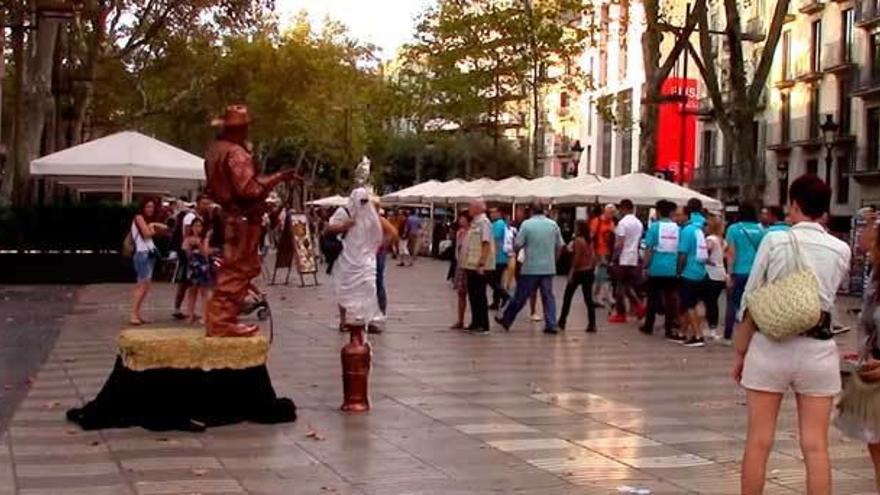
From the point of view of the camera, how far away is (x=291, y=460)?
7.61m

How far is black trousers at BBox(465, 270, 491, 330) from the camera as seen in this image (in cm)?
1567

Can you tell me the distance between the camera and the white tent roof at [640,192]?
28188 mm

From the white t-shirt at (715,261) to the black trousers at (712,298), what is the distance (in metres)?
0.07

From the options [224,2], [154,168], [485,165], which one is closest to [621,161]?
[485,165]

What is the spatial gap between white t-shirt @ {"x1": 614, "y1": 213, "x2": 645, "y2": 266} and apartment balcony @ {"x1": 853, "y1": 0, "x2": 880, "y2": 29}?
3213 centimetres

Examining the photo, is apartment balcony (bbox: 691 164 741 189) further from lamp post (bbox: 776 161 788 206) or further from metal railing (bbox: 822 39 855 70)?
metal railing (bbox: 822 39 855 70)

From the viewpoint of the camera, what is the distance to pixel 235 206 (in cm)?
888

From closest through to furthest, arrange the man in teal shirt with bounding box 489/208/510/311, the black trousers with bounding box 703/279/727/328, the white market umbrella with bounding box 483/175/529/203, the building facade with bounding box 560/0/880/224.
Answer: the black trousers with bounding box 703/279/727/328
the man in teal shirt with bounding box 489/208/510/311
the white market umbrella with bounding box 483/175/529/203
the building facade with bounding box 560/0/880/224

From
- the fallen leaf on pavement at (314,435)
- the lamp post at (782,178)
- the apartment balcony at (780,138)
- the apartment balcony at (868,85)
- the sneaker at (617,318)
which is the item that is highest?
the apartment balcony at (868,85)

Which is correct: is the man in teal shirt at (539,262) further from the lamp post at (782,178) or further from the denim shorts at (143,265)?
the lamp post at (782,178)

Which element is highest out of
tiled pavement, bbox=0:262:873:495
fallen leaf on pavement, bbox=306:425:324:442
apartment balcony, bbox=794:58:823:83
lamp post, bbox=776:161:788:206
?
apartment balcony, bbox=794:58:823:83

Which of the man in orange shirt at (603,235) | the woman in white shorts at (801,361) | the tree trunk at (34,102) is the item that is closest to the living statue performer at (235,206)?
the woman in white shorts at (801,361)

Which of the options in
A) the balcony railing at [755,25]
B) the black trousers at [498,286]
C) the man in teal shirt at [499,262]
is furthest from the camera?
the balcony railing at [755,25]

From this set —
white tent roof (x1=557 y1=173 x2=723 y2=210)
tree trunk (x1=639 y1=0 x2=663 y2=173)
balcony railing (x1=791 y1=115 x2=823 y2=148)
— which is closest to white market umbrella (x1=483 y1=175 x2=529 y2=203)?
tree trunk (x1=639 y1=0 x2=663 y2=173)
